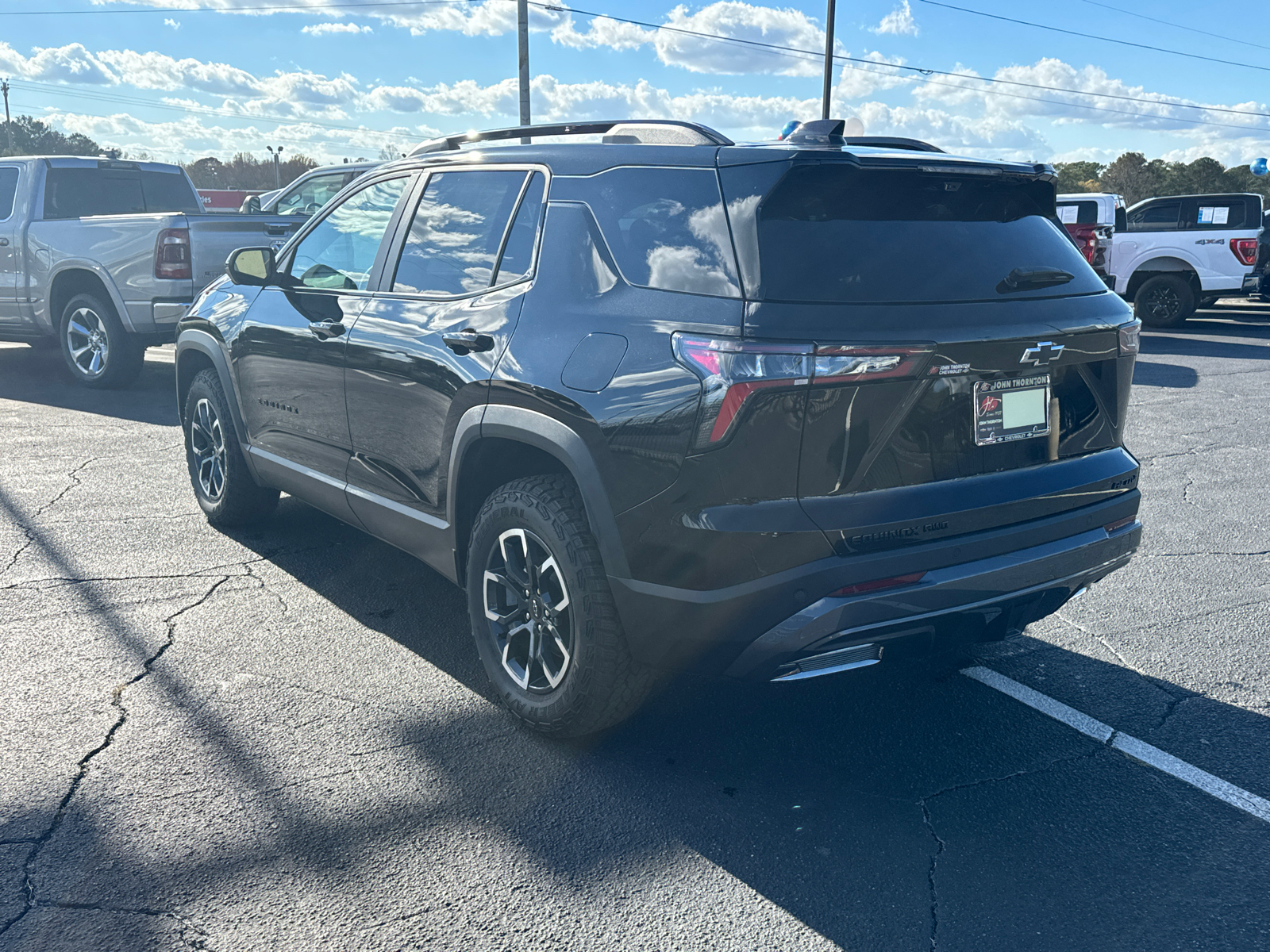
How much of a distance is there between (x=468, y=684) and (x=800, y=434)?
5.84 feet

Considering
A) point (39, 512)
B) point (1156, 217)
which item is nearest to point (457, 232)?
point (39, 512)

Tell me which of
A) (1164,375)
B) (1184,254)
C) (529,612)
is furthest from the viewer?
(1184,254)

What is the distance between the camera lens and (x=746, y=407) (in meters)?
2.61

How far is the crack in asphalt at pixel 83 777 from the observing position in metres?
2.53

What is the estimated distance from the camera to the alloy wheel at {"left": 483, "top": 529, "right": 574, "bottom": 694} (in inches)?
127

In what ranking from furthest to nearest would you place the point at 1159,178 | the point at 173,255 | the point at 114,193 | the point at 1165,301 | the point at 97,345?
the point at 1159,178, the point at 1165,301, the point at 114,193, the point at 97,345, the point at 173,255

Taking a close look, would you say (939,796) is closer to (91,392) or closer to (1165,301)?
(91,392)

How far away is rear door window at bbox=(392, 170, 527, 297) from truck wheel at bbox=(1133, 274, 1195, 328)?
47.7ft

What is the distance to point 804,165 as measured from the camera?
2787 millimetres

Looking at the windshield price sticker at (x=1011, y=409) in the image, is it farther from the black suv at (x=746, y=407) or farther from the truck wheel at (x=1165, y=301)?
the truck wheel at (x=1165, y=301)

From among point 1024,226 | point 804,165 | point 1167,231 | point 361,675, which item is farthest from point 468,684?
point 1167,231

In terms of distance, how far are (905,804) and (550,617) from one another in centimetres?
119

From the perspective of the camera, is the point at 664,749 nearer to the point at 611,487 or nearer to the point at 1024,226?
the point at 611,487

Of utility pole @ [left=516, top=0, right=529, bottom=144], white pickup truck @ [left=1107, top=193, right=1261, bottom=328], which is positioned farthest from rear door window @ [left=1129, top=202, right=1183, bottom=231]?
utility pole @ [left=516, top=0, right=529, bottom=144]
